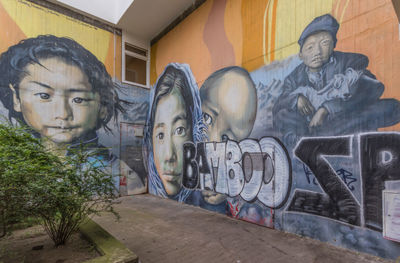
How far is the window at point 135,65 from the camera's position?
8961 mm

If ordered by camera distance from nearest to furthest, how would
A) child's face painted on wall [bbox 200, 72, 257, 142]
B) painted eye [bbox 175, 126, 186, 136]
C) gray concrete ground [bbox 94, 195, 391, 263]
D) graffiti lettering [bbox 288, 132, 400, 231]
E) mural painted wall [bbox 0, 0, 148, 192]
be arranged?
graffiti lettering [bbox 288, 132, 400, 231]
gray concrete ground [bbox 94, 195, 391, 263]
child's face painted on wall [bbox 200, 72, 257, 142]
mural painted wall [bbox 0, 0, 148, 192]
painted eye [bbox 175, 126, 186, 136]

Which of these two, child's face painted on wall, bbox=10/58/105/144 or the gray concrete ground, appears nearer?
the gray concrete ground

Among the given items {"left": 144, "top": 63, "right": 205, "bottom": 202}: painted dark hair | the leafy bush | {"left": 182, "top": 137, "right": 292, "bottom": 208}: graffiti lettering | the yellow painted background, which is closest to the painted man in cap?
{"left": 182, "top": 137, "right": 292, "bottom": 208}: graffiti lettering

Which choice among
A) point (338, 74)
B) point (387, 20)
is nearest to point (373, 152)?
point (338, 74)

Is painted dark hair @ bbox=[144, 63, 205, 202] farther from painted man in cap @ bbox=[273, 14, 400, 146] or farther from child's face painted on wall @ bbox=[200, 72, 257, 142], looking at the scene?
painted man in cap @ bbox=[273, 14, 400, 146]

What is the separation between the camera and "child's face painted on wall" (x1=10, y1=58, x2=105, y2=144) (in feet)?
21.7

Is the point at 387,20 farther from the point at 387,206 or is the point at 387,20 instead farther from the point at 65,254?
the point at 65,254

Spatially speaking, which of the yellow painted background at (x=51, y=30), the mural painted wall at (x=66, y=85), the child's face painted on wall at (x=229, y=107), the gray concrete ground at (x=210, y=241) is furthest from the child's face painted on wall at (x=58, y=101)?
the child's face painted on wall at (x=229, y=107)

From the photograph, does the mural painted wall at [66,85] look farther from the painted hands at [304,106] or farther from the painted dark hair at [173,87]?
the painted hands at [304,106]

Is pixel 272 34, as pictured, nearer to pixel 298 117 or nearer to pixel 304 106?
pixel 304 106

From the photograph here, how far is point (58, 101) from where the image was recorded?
7.11 meters

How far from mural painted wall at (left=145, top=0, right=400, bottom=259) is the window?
3037 mm

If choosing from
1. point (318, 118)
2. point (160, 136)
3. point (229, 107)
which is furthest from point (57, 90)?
point (318, 118)

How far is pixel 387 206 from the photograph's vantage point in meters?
3.21
